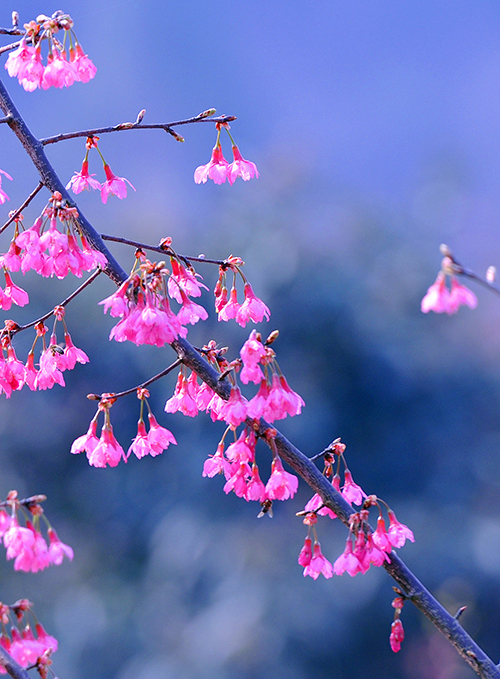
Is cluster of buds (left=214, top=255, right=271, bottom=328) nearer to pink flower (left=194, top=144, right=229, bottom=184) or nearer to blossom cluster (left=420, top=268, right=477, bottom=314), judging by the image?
pink flower (left=194, top=144, right=229, bottom=184)

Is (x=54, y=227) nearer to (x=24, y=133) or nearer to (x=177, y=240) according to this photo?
(x=24, y=133)

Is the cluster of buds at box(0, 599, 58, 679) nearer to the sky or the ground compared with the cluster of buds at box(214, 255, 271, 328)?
nearer to the ground

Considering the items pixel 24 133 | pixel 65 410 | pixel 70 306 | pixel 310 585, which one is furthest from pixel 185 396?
pixel 70 306

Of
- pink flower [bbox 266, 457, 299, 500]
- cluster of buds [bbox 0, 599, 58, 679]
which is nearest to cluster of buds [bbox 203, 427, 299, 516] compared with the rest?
pink flower [bbox 266, 457, 299, 500]

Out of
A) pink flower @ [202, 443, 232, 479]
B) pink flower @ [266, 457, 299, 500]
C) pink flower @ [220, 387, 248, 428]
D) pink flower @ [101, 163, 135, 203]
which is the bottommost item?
pink flower @ [266, 457, 299, 500]

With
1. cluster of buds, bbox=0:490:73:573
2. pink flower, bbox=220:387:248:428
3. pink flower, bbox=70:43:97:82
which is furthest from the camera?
pink flower, bbox=70:43:97:82

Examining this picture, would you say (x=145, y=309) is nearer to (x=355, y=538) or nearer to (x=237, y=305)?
(x=237, y=305)
